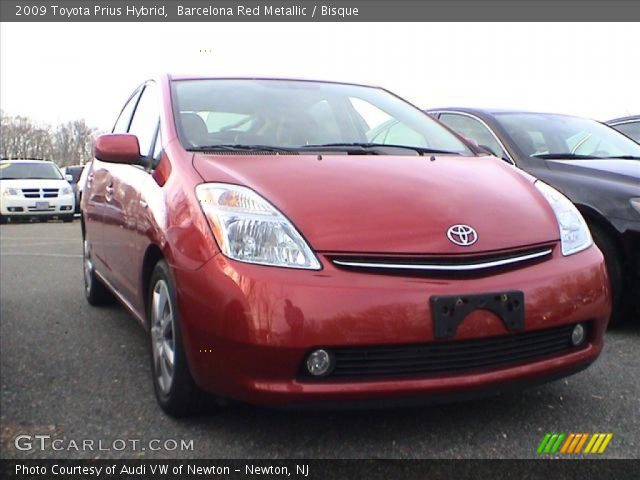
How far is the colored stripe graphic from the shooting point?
90.4 inches

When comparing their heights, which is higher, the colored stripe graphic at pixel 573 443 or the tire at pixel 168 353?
the tire at pixel 168 353

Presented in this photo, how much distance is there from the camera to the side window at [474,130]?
191 inches

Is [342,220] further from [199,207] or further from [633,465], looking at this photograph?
[633,465]

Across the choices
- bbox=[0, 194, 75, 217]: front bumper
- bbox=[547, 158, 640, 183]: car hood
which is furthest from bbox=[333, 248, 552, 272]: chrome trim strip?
bbox=[0, 194, 75, 217]: front bumper

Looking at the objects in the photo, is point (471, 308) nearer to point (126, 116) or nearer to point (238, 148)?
point (238, 148)

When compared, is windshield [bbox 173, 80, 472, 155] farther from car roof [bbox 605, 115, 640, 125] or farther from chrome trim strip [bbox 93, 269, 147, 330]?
car roof [bbox 605, 115, 640, 125]

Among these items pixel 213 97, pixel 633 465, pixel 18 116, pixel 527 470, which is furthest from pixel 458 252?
pixel 18 116

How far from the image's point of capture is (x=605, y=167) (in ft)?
13.6

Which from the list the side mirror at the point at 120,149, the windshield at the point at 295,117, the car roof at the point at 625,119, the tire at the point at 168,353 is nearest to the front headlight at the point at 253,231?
the tire at the point at 168,353

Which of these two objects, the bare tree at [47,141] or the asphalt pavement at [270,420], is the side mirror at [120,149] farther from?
the bare tree at [47,141]

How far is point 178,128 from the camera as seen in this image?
2.96m

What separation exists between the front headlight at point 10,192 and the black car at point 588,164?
1110cm

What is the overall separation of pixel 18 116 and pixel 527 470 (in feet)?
209

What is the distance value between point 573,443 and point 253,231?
1.33m
